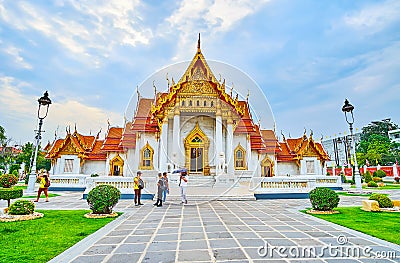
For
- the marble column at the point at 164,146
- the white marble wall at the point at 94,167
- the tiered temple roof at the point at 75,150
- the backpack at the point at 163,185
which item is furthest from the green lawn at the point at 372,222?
the white marble wall at the point at 94,167

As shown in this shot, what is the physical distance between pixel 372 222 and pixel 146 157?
1617 cm

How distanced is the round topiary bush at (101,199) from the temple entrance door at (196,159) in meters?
11.8

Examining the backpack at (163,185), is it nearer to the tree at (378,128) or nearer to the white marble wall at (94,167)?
the white marble wall at (94,167)

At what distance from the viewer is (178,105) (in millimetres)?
18797

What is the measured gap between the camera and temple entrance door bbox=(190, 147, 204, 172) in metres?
19.5

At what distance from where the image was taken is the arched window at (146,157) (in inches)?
796

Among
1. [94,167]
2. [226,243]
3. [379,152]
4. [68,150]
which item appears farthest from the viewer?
[379,152]

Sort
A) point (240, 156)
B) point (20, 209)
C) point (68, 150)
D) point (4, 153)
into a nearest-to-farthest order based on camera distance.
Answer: point (20, 209) < point (240, 156) < point (68, 150) < point (4, 153)

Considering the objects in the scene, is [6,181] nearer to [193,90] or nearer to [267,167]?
[193,90]

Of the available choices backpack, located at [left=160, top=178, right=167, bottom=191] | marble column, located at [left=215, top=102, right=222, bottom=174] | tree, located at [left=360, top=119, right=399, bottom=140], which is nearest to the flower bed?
backpack, located at [left=160, top=178, right=167, bottom=191]

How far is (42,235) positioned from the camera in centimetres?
527

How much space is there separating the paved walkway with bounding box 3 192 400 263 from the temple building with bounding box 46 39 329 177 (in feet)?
36.4

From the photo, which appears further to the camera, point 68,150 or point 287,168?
point 287,168

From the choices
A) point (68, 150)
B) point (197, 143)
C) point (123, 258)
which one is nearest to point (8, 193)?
point (123, 258)
